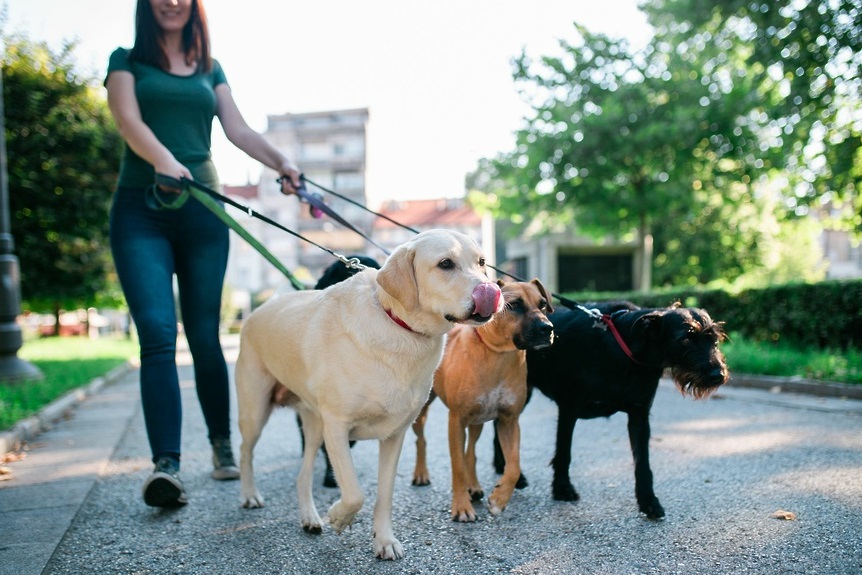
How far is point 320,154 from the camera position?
67750 millimetres

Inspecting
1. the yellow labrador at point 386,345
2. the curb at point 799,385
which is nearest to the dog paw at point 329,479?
the yellow labrador at point 386,345

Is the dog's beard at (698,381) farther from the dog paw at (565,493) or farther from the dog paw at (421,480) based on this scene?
the dog paw at (421,480)

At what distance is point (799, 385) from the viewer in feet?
26.3

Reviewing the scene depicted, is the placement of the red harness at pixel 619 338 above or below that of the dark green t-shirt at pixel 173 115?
below

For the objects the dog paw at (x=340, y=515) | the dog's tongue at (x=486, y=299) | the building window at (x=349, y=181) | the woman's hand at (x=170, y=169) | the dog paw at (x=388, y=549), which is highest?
the building window at (x=349, y=181)

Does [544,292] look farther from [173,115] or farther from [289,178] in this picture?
[173,115]

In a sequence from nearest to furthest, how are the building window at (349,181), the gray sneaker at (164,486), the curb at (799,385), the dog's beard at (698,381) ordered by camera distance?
the dog's beard at (698,381) → the gray sneaker at (164,486) → the curb at (799,385) → the building window at (349,181)

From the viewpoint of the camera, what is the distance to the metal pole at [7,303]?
28.4 feet

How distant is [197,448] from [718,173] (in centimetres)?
1644

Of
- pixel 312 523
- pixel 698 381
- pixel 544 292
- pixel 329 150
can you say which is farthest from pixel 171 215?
pixel 329 150

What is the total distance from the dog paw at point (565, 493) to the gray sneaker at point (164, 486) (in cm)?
203

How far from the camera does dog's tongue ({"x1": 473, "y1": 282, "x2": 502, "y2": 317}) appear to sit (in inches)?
104

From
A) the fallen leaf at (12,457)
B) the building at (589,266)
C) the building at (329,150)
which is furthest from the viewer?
the building at (329,150)

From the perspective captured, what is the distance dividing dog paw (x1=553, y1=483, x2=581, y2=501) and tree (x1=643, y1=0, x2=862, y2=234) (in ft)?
35.9
